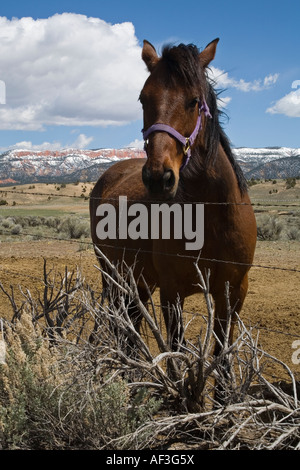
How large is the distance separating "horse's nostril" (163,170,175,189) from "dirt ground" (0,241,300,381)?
4.12 ft

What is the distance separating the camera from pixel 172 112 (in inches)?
135

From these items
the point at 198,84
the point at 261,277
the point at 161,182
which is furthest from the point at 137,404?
the point at 261,277

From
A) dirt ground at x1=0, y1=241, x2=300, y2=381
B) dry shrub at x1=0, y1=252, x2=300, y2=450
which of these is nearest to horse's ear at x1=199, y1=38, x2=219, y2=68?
dry shrub at x1=0, y1=252, x2=300, y2=450

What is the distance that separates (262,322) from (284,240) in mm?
10115

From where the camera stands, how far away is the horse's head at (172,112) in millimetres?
3176

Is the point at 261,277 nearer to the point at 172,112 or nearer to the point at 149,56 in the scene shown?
the point at 149,56

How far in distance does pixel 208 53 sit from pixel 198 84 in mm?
475

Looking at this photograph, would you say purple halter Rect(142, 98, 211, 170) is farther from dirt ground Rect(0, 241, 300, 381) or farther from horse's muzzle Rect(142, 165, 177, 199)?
dirt ground Rect(0, 241, 300, 381)

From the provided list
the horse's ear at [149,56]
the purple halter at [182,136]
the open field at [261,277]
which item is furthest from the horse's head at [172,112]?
the open field at [261,277]

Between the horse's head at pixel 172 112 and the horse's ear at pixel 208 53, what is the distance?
58 mm

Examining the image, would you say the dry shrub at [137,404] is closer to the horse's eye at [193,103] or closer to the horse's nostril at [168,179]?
the horse's nostril at [168,179]

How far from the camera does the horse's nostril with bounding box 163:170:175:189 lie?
3.12 m
